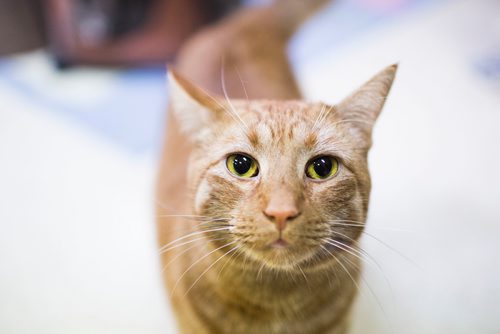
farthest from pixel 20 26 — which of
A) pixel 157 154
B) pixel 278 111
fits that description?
pixel 278 111

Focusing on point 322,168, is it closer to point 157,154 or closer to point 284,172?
point 284,172

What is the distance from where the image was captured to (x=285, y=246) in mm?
919

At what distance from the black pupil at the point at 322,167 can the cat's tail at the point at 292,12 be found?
113cm

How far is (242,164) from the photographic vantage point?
101 cm

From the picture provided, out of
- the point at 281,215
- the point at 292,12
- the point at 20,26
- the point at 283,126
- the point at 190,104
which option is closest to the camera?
the point at 281,215

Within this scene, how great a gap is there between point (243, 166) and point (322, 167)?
17 cm

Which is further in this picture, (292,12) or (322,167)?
(292,12)

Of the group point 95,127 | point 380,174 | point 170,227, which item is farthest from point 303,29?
point 170,227

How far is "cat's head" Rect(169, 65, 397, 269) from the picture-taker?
921mm

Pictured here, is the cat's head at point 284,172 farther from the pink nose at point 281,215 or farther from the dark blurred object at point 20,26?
the dark blurred object at point 20,26

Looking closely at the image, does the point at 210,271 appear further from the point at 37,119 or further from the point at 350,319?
the point at 37,119

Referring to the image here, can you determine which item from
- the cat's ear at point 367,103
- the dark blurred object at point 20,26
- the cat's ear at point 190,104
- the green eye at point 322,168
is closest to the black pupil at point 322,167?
the green eye at point 322,168

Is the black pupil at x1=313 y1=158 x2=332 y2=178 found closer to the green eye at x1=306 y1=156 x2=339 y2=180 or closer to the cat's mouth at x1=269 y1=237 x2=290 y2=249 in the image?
the green eye at x1=306 y1=156 x2=339 y2=180

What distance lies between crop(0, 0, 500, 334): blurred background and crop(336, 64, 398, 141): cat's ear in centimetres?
30
